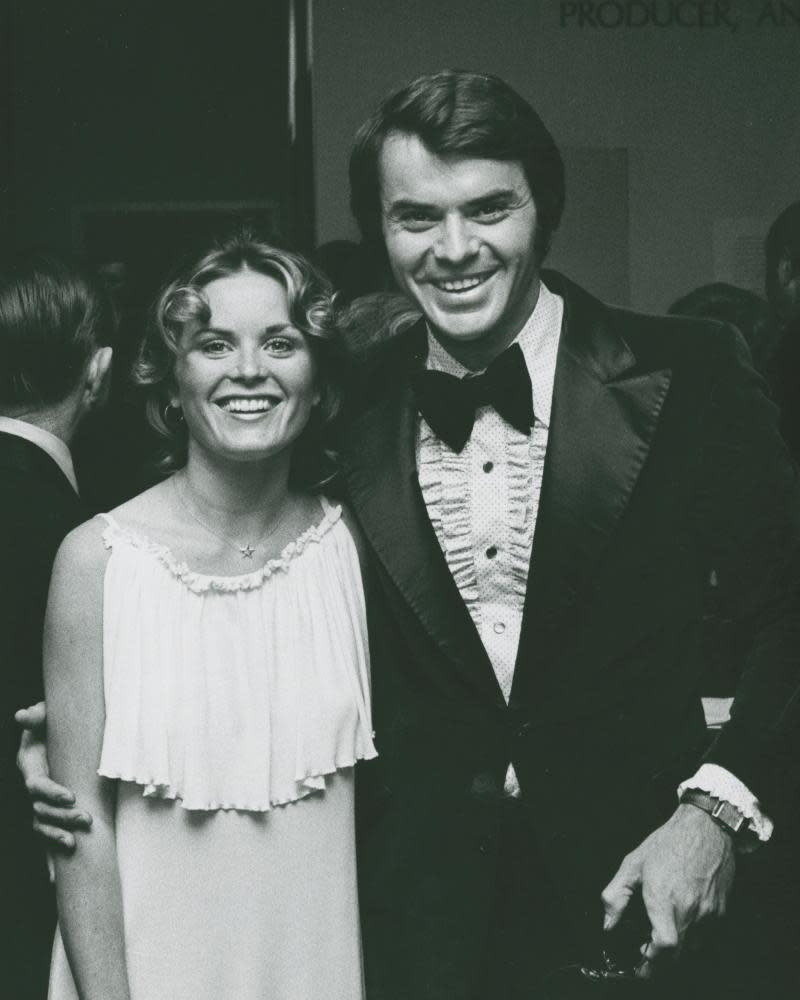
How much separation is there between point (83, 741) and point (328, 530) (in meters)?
0.54

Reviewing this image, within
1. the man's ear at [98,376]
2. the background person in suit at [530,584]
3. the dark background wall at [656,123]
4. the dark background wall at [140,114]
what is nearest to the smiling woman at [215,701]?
the background person in suit at [530,584]

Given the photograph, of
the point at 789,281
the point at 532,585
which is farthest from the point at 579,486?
the point at 789,281

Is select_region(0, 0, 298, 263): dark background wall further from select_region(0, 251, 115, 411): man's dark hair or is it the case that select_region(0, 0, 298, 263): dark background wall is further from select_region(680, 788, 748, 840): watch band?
select_region(680, 788, 748, 840): watch band

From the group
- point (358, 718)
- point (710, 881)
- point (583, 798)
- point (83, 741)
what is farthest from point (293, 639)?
point (710, 881)

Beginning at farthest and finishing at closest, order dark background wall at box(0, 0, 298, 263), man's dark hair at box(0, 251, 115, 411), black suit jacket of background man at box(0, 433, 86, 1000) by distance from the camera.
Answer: dark background wall at box(0, 0, 298, 263) < man's dark hair at box(0, 251, 115, 411) < black suit jacket of background man at box(0, 433, 86, 1000)

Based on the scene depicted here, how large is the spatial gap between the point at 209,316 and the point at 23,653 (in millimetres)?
735

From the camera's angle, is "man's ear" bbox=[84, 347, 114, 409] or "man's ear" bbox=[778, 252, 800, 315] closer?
"man's ear" bbox=[84, 347, 114, 409]

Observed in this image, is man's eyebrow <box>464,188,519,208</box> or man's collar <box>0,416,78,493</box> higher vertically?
man's eyebrow <box>464,188,519,208</box>

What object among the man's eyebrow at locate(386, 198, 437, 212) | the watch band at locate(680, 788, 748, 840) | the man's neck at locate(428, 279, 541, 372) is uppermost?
the man's eyebrow at locate(386, 198, 437, 212)

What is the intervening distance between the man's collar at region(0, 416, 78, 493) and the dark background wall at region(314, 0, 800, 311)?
0.94 meters

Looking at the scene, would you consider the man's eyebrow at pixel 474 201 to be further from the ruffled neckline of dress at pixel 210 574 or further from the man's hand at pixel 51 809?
the man's hand at pixel 51 809

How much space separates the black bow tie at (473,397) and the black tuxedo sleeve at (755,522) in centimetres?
30

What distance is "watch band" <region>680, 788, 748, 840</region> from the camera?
185cm

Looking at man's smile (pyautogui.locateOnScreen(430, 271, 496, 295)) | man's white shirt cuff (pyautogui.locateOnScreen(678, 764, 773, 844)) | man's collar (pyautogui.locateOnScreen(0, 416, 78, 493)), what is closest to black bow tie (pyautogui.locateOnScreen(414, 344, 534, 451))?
man's smile (pyautogui.locateOnScreen(430, 271, 496, 295))
